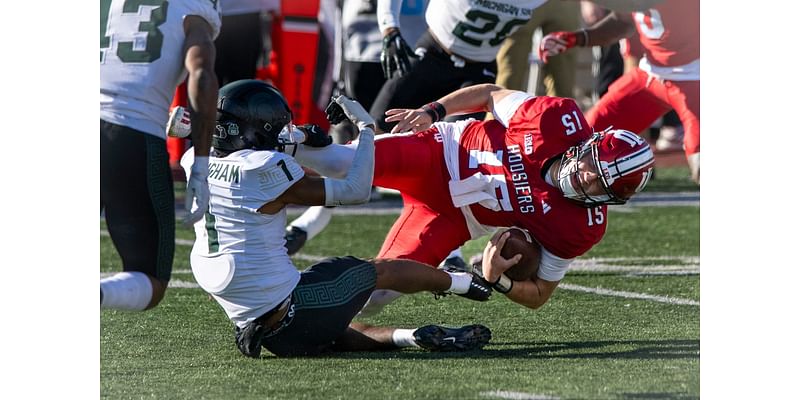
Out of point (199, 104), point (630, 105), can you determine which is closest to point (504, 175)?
point (199, 104)

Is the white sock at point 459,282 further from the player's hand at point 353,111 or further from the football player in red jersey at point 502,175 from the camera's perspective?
the player's hand at point 353,111

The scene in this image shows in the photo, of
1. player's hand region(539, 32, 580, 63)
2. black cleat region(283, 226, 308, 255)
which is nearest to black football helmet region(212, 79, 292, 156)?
black cleat region(283, 226, 308, 255)

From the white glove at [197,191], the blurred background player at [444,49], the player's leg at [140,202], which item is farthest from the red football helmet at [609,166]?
the blurred background player at [444,49]

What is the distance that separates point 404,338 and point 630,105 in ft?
7.95

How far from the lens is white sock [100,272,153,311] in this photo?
3.45 meters

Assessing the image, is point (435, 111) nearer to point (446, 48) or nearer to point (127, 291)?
point (127, 291)

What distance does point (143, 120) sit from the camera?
11.9 ft

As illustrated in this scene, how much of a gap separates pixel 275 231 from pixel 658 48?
275cm

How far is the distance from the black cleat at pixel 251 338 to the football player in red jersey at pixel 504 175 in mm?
590

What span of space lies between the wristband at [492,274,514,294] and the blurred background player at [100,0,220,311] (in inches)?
38.0

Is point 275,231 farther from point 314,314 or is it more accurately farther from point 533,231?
point 533,231

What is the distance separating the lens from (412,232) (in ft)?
14.3

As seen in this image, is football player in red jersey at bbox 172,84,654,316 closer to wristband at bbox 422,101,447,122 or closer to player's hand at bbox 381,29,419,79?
wristband at bbox 422,101,447,122

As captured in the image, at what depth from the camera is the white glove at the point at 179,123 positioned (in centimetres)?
379
